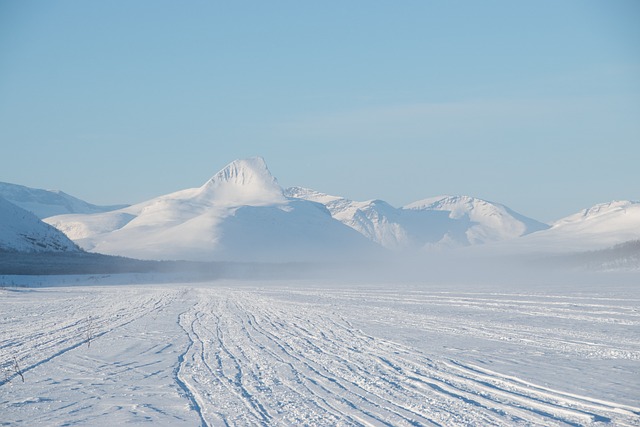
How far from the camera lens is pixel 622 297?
100 feet

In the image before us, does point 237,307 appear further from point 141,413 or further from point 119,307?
point 141,413

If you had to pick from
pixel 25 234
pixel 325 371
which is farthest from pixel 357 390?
pixel 25 234

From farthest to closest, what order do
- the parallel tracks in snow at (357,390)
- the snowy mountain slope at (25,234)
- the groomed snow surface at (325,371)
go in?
1. the snowy mountain slope at (25,234)
2. the groomed snow surface at (325,371)
3. the parallel tracks in snow at (357,390)

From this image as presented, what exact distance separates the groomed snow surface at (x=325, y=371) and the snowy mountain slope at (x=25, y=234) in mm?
74640

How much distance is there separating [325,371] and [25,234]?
92679mm

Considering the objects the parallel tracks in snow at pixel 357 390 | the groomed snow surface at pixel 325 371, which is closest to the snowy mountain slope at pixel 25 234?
the groomed snow surface at pixel 325 371

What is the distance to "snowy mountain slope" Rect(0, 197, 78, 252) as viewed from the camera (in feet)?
298

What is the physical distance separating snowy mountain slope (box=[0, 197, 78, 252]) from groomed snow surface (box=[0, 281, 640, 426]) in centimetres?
7464

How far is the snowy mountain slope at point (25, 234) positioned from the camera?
9091 cm

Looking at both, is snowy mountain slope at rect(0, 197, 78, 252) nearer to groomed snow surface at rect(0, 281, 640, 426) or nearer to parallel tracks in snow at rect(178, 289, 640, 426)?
groomed snow surface at rect(0, 281, 640, 426)

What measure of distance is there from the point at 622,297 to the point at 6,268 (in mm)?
56502

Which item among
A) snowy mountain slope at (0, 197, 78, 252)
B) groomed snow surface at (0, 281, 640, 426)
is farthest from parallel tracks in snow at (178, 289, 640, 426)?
snowy mountain slope at (0, 197, 78, 252)

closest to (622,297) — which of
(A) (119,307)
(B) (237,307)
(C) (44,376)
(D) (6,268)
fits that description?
(B) (237,307)

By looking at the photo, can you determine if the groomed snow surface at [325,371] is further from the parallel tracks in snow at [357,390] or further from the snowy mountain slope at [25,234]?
the snowy mountain slope at [25,234]
